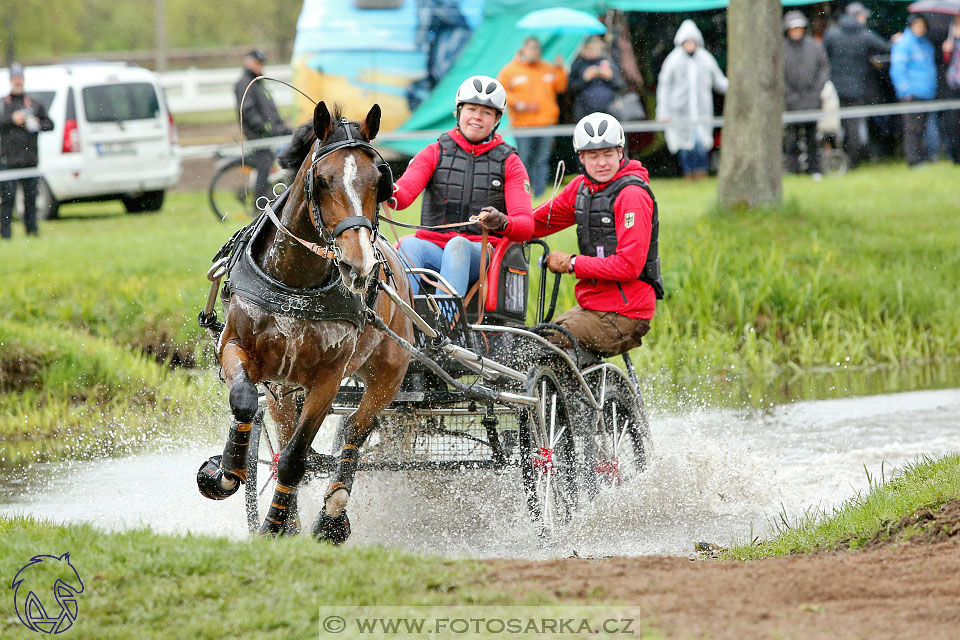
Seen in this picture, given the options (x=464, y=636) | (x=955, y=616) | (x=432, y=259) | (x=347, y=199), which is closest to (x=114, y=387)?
(x=432, y=259)

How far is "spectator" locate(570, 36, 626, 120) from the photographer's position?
1536 centimetres

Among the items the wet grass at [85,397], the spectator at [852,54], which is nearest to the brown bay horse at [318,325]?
the wet grass at [85,397]

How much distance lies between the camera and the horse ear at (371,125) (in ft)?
17.0

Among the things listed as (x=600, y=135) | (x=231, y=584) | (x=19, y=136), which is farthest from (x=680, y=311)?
(x=19, y=136)

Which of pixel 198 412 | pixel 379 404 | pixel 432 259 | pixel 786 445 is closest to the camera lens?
pixel 379 404

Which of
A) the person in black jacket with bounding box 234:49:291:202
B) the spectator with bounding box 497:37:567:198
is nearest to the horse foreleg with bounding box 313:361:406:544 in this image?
the person in black jacket with bounding box 234:49:291:202

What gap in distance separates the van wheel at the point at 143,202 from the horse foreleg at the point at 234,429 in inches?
475

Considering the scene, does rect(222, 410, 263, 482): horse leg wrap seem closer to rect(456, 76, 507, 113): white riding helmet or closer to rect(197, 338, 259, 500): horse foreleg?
rect(197, 338, 259, 500): horse foreleg

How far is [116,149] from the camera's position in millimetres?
16828

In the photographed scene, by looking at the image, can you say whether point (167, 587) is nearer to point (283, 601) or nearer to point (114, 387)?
point (283, 601)

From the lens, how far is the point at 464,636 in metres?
3.91

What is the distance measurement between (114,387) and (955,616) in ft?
23.8

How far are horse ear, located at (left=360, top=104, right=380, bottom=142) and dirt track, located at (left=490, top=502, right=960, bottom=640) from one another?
1896mm

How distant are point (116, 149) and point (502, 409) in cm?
1187
